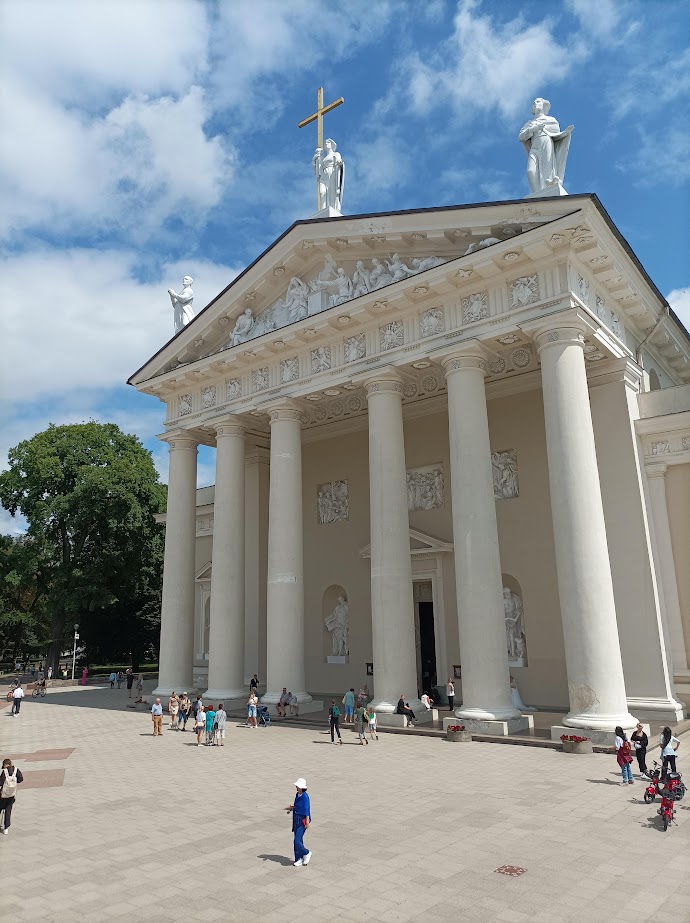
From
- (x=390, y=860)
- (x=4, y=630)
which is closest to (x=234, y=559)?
(x=390, y=860)

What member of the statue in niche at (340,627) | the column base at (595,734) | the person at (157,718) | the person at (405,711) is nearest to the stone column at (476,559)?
the column base at (595,734)

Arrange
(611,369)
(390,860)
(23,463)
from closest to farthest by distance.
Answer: (390,860) < (611,369) < (23,463)

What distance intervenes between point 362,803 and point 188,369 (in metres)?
17.8

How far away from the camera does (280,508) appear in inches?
865

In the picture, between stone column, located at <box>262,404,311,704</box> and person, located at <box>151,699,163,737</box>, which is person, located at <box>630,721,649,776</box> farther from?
person, located at <box>151,699,163,737</box>

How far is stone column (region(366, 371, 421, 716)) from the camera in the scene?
18.4 metres

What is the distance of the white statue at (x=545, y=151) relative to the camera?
717 inches

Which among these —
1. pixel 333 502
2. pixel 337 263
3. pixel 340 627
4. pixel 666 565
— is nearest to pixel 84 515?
pixel 333 502

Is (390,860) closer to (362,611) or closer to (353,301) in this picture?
(353,301)

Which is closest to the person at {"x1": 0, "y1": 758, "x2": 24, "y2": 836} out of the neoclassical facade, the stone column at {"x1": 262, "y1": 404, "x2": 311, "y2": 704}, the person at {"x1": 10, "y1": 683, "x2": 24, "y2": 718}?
the neoclassical facade

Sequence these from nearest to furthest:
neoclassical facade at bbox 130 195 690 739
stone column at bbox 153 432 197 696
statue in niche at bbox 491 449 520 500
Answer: neoclassical facade at bbox 130 195 690 739 < statue in niche at bbox 491 449 520 500 < stone column at bbox 153 432 197 696

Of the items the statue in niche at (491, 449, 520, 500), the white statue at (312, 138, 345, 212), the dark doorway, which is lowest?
the dark doorway

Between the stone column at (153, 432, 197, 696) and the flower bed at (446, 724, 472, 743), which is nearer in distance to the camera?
the flower bed at (446, 724, 472, 743)

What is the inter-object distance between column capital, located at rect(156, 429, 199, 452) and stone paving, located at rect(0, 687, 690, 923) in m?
13.1
